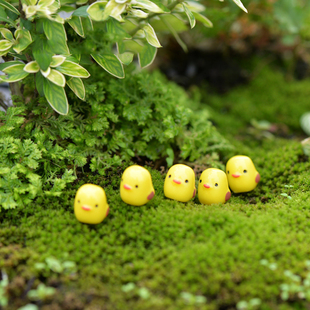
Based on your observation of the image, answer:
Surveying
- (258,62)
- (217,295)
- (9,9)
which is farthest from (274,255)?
(258,62)

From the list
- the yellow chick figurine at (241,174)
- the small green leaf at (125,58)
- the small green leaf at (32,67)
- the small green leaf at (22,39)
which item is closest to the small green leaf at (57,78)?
the small green leaf at (32,67)

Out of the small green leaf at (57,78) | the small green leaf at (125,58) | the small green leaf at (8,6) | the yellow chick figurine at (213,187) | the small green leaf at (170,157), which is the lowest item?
the small green leaf at (170,157)

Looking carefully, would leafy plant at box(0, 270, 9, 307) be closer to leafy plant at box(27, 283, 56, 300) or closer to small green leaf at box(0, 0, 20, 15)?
leafy plant at box(27, 283, 56, 300)

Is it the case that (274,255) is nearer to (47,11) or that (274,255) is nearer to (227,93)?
(47,11)

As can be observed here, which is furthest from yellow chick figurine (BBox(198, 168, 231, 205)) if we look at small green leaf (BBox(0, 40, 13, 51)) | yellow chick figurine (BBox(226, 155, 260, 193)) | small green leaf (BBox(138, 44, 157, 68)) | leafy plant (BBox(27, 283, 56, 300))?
small green leaf (BBox(0, 40, 13, 51))

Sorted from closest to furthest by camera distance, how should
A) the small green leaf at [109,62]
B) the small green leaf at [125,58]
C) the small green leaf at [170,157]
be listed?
the small green leaf at [109,62] < the small green leaf at [125,58] < the small green leaf at [170,157]

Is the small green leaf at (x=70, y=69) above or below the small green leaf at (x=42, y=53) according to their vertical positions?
below

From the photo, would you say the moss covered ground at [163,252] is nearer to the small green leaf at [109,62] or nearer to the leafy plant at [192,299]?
the leafy plant at [192,299]

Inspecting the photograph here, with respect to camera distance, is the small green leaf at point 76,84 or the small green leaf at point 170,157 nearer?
the small green leaf at point 76,84

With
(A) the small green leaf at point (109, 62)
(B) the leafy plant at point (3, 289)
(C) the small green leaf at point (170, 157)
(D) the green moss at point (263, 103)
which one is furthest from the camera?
(D) the green moss at point (263, 103)
